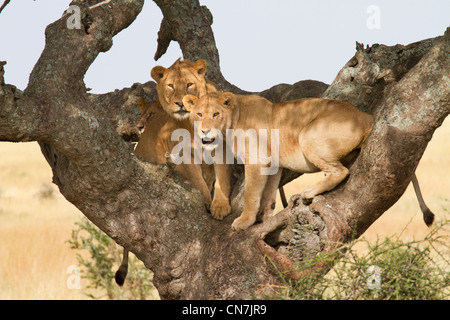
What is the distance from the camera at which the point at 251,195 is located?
19.3 feet

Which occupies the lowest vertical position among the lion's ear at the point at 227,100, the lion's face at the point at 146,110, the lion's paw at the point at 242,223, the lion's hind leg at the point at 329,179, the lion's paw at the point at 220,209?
the lion's paw at the point at 242,223

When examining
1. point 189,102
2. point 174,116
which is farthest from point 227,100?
point 174,116

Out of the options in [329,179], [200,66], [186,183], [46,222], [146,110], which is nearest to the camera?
[329,179]

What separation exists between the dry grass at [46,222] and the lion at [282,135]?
3.11 ft

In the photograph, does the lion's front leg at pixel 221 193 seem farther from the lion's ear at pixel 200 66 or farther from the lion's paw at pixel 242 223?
the lion's ear at pixel 200 66

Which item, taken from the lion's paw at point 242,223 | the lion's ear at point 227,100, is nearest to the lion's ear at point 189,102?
the lion's ear at point 227,100

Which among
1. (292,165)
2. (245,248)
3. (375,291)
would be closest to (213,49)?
(292,165)

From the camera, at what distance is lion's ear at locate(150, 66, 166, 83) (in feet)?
22.0

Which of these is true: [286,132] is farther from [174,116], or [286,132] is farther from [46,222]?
[46,222]

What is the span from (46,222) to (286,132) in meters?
15.9

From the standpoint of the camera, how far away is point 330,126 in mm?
5465

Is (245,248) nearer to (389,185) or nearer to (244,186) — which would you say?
(244,186)

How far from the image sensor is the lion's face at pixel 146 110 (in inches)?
278

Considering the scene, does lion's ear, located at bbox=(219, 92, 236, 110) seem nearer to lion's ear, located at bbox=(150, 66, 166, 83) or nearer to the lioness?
the lioness
